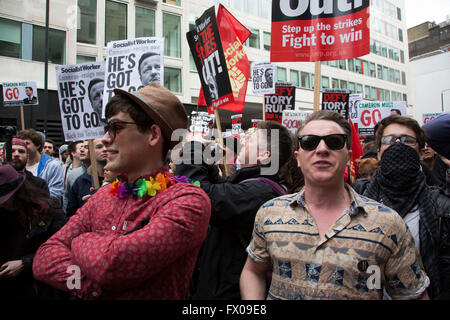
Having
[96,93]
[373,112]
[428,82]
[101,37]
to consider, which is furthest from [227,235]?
[428,82]

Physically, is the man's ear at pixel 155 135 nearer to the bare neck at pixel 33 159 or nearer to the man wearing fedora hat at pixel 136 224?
the man wearing fedora hat at pixel 136 224

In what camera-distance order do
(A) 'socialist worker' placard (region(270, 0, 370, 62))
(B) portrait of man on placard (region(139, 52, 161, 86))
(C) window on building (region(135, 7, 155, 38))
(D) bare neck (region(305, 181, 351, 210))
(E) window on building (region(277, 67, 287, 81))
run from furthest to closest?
(E) window on building (region(277, 67, 287, 81)) → (C) window on building (region(135, 7, 155, 38)) → (B) portrait of man on placard (region(139, 52, 161, 86)) → (A) 'socialist worker' placard (region(270, 0, 370, 62)) → (D) bare neck (region(305, 181, 351, 210))

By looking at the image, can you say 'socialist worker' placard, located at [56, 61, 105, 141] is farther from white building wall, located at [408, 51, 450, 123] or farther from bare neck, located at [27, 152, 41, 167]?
white building wall, located at [408, 51, 450, 123]

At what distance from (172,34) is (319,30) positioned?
1898 centimetres

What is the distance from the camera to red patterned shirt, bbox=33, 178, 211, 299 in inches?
57.1

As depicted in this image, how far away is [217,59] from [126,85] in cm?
124

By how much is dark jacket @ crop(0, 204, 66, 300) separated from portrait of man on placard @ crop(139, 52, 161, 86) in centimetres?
225

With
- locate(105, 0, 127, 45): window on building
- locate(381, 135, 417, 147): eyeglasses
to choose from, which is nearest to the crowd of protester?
locate(381, 135, 417, 147): eyeglasses

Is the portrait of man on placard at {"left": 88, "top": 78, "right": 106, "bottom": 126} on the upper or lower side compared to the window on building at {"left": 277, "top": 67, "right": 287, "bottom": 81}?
lower

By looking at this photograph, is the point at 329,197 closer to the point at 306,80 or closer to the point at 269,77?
the point at 269,77

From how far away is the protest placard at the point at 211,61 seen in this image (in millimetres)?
4340

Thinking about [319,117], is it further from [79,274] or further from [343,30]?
[343,30]
